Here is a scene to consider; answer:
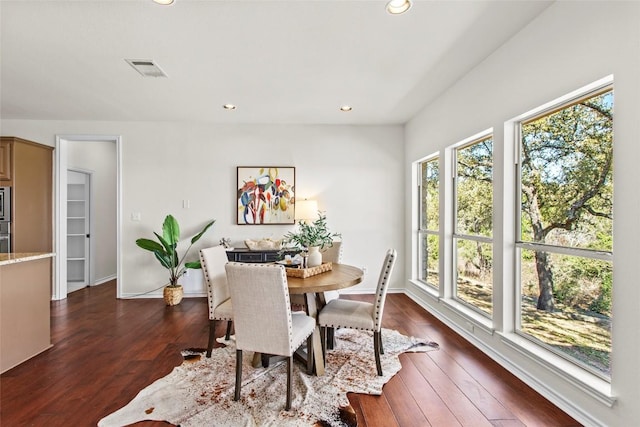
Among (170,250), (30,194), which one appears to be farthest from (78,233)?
(170,250)

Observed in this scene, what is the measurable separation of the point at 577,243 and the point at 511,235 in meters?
0.58

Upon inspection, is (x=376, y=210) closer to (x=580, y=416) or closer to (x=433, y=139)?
(x=433, y=139)

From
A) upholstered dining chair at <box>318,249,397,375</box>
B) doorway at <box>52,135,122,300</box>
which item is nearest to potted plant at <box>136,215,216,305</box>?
doorway at <box>52,135,122,300</box>

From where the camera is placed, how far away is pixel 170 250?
177 inches

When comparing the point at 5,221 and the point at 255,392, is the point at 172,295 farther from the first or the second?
the point at 255,392

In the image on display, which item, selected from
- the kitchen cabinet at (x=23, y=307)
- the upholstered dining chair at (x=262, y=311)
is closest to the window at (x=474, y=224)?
the upholstered dining chair at (x=262, y=311)

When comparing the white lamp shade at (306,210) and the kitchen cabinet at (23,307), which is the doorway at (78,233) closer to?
the kitchen cabinet at (23,307)

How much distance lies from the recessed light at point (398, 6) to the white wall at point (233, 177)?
290cm

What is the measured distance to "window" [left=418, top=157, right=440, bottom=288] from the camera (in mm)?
4234

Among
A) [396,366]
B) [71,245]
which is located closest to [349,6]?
[396,366]

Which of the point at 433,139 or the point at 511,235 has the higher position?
the point at 433,139

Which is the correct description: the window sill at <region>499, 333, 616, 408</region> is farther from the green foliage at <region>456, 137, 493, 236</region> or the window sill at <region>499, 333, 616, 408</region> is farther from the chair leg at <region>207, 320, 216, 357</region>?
the chair leg at <region>207, 320, 216, 357</region>

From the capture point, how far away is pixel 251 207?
4.91 m

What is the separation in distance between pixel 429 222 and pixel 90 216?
567cm
